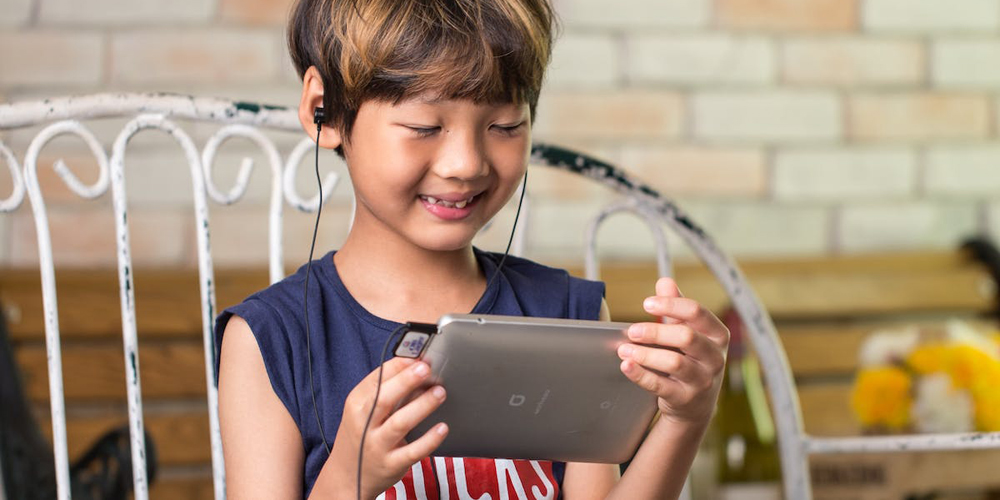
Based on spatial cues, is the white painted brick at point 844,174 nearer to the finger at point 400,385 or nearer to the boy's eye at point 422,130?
the boy's eye at point 422,130

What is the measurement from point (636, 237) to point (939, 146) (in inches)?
24.4

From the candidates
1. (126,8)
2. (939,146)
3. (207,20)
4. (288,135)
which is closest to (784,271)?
(939,146)

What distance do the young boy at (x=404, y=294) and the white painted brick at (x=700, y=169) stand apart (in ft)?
3.20

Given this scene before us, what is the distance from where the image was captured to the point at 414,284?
3.05 ft

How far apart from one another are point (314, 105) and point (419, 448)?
33 cm

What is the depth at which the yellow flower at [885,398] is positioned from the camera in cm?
155

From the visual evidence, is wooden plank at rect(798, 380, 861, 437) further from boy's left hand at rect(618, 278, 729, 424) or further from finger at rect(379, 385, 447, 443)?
finger at rect(379, 385, 447, 443)

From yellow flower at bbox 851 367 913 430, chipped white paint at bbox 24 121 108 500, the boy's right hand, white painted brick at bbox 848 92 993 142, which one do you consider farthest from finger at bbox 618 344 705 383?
white painted brick at bbox 848 92 993 142

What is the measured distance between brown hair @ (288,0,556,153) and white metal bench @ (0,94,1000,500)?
25 centimetres

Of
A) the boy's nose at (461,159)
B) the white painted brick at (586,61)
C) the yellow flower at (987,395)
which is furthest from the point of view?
the white painted brick at (586,61)

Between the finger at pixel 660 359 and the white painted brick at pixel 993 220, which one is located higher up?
the finger at pixel 660 359

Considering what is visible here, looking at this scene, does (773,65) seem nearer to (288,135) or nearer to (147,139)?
(288,135)

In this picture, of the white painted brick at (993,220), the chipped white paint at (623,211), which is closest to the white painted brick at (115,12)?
the chipped white paint at (623,211)

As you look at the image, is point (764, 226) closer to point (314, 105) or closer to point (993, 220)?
point (993, 220)
